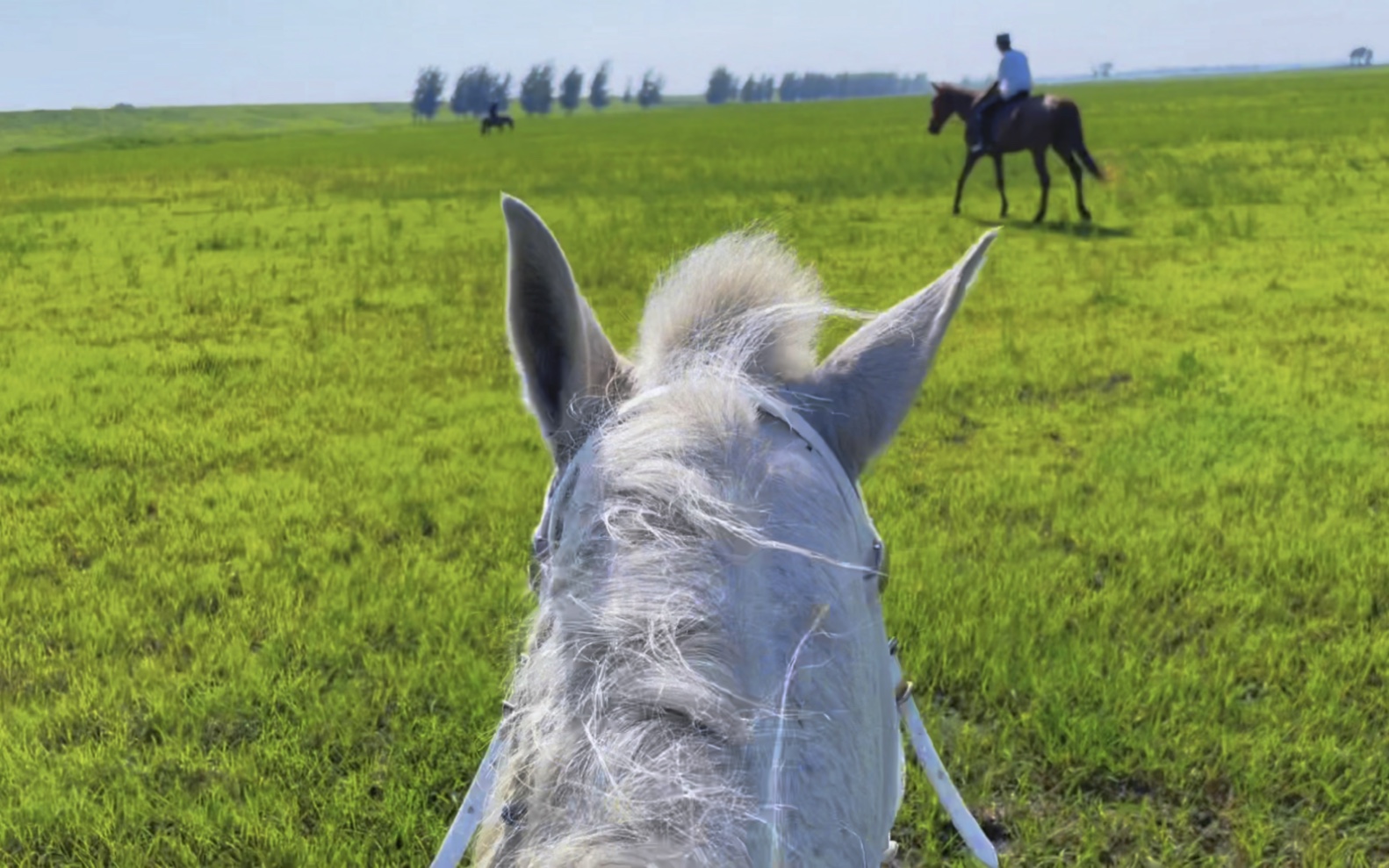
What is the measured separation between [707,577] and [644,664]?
0.11 metres

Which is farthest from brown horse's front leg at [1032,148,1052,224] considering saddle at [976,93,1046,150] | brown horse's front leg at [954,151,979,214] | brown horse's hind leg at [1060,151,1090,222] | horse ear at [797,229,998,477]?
horse ear at [797,229,998,477]

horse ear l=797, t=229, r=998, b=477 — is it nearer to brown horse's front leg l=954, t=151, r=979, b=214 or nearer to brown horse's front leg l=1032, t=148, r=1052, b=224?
brown horse's front leg l=1032, t=148, r=1052, b=224

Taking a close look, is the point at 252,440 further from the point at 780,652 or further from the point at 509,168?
the point at 509,168

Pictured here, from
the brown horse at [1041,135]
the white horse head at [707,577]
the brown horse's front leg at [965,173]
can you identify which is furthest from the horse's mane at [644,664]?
the brown horse's front leg at [965,173]

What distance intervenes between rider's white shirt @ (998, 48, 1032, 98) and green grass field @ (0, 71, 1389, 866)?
3847 mm

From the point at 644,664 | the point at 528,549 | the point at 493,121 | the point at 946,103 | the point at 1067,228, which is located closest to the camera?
the point at 644,664

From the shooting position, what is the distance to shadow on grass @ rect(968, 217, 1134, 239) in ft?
39.5

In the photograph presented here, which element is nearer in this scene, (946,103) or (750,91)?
(946,103)

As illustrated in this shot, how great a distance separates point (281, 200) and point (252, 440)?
15.3 m

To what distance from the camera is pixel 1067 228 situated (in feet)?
41.4

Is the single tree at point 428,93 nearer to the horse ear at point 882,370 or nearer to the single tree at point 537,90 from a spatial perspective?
the single tree at point 537,90

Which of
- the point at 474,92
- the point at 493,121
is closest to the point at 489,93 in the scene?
the point at 474,92

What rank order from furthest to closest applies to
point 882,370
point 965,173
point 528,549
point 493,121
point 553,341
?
point 493,121 < point 965,173 < point 528,549 < point 882,370 < point 553,341

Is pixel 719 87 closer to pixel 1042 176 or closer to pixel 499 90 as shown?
pixel 499 90
